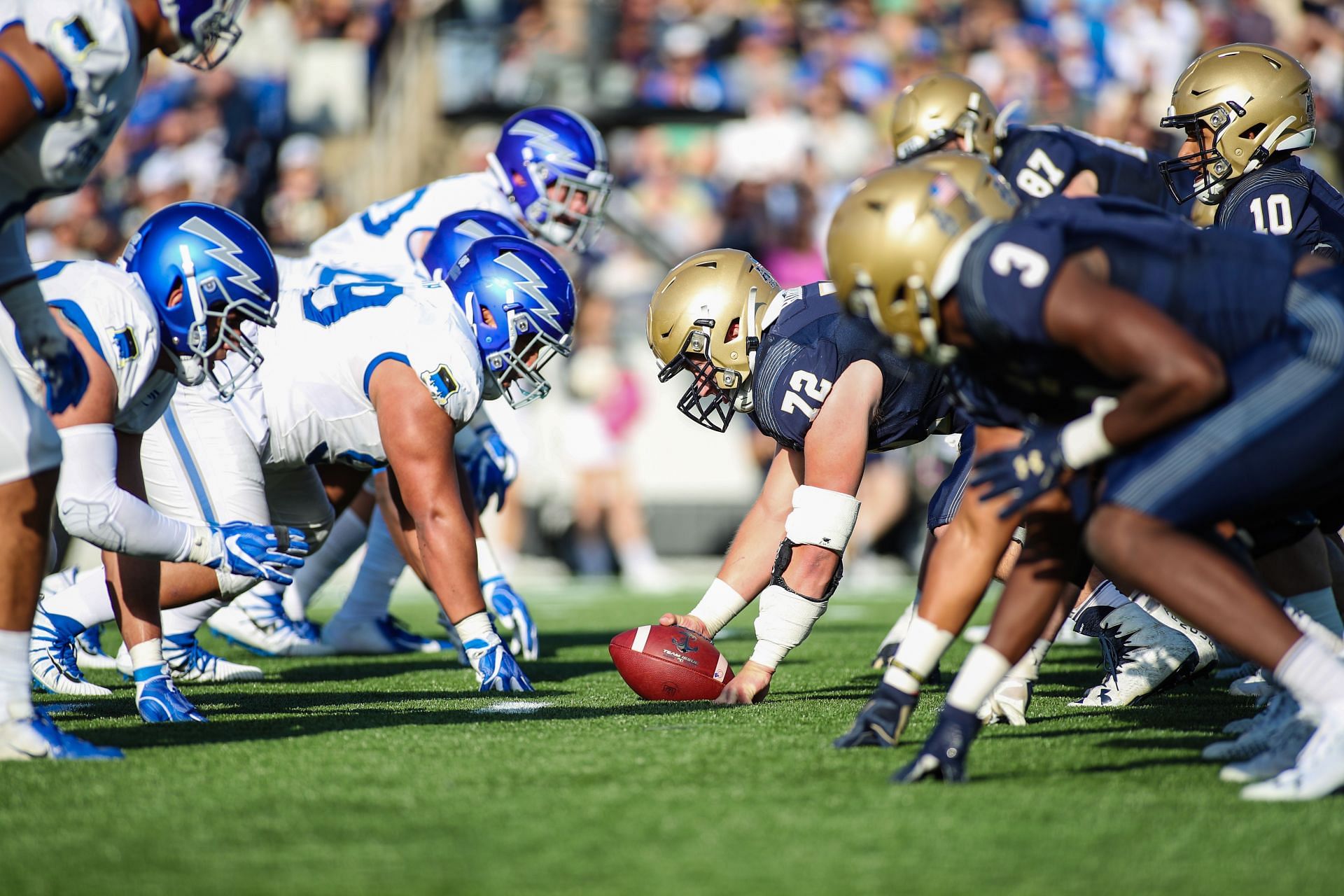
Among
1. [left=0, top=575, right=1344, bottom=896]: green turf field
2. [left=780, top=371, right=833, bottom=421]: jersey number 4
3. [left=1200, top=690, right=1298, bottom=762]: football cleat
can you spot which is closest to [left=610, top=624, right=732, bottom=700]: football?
[left=0, top=575, right=1344, bottom=896]: green turf field

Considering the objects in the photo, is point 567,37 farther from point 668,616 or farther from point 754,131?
point 668,616

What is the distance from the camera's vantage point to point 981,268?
2.91 metres

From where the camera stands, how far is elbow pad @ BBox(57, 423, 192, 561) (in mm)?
3486

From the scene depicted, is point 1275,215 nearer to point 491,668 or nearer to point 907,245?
point 907,245

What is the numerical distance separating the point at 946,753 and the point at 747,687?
1.35m

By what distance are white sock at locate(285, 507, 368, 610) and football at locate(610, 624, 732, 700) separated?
8.19 feet

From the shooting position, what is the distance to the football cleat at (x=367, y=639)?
645 cm

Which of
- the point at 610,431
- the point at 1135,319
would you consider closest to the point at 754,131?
the point at 610,431

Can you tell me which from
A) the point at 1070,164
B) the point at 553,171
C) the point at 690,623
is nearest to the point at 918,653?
the point at 690,623

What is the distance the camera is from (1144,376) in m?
2.77

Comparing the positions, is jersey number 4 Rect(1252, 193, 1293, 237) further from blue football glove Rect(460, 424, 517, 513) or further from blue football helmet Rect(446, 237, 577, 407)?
blue football glove Rect(460, 424, 517, 513)

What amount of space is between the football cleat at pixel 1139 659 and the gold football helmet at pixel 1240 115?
1.49 meters

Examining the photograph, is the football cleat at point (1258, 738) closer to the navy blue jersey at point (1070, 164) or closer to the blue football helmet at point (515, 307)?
the navy blue jersey at point (1070, 164)

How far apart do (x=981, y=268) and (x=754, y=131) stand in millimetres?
10418
